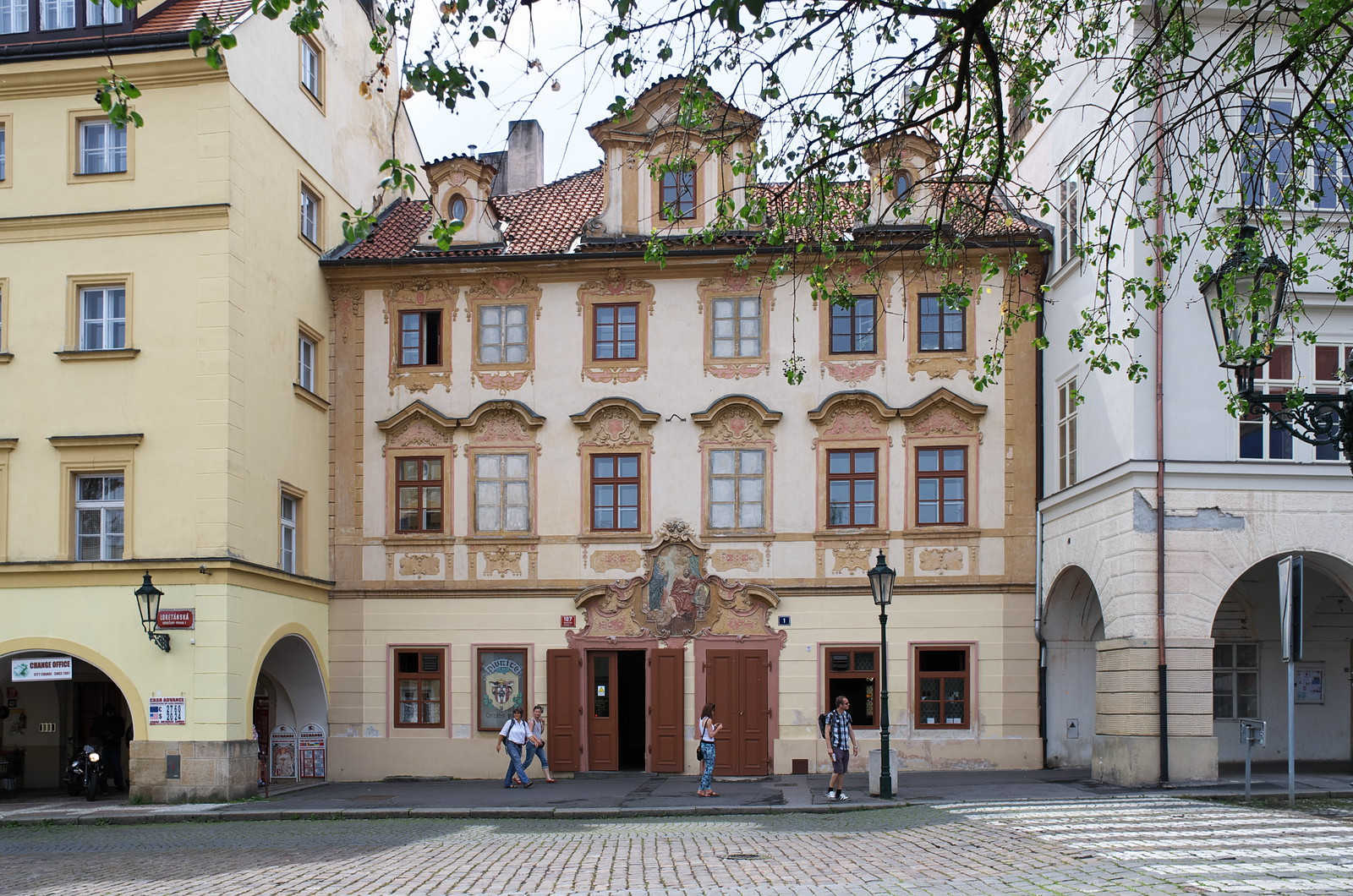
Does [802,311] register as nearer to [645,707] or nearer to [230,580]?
[645,707]

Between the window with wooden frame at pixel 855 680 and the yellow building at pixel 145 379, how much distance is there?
10202mm

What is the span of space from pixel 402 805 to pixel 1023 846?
11228 mm

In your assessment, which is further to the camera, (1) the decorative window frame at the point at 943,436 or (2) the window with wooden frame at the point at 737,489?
(2) the window with wooden frame at the point at 737,489

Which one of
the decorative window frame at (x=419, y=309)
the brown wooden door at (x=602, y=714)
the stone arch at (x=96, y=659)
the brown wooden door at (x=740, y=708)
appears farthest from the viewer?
the decorative window frame at (x=419, y=309)

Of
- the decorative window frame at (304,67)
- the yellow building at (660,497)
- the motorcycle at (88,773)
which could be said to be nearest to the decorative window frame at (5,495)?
the motorcycle at (88,773)

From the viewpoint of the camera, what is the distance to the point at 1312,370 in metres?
22.9

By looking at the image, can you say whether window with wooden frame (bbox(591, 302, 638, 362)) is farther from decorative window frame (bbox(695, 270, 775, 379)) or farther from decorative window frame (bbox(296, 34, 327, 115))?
decorative window frame (bbox(296, 34, 327, 115))

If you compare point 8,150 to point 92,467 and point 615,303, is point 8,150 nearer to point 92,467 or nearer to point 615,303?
point 92,467

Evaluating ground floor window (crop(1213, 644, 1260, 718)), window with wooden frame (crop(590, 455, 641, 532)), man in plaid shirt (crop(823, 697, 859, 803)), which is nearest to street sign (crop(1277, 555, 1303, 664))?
man in plaid shirt (crop(823, 697, 859, 803))

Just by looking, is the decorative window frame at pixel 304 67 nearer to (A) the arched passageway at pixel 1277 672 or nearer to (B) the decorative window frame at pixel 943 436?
(B) the decorative window frame at pixel 943 436

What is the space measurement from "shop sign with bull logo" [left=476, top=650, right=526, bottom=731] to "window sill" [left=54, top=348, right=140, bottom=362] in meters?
8.55

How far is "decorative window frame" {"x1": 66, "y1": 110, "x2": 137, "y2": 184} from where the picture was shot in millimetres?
25016

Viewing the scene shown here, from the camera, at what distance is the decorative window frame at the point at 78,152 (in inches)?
985

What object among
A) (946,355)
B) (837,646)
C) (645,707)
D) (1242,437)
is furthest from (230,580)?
(1242,437)
